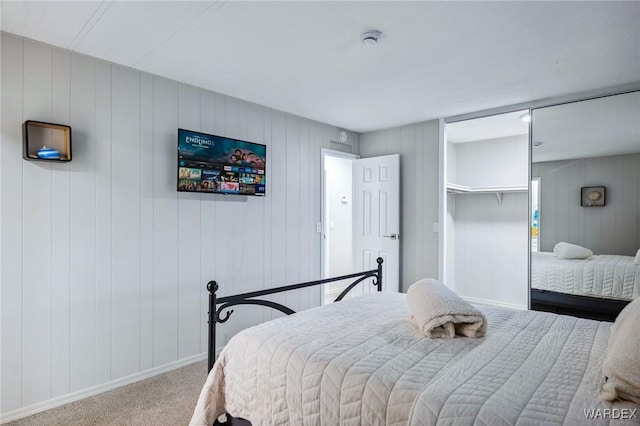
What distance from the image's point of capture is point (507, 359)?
4.91 feet

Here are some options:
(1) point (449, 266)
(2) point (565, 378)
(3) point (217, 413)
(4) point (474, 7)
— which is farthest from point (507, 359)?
(1) point (449, 266)

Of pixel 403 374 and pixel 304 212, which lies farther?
pixel 304 212

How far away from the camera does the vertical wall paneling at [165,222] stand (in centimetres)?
293

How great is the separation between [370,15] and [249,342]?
1.86m

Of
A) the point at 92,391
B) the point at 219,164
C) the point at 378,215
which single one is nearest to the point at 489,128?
the point at 378,215

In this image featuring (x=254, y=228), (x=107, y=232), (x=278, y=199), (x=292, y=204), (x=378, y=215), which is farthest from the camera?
(x=378, y=215)

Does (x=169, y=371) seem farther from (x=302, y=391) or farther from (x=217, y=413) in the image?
(x=302, y=391)

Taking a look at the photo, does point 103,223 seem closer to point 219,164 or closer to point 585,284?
point 219,164

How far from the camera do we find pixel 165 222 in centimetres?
298

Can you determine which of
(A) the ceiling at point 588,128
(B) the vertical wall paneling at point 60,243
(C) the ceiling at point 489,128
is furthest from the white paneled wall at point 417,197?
(B) the vertical wall paneling at point 60,243

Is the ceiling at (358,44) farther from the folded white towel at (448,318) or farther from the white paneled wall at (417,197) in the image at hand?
the folded white towel at (448,318)

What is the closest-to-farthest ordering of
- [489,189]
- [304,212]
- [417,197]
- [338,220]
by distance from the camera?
[304,212]
[417,197]
[489,189]
[338,220]

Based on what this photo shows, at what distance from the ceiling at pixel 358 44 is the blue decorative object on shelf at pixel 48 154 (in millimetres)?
707

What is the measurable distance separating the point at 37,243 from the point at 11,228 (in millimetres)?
166
